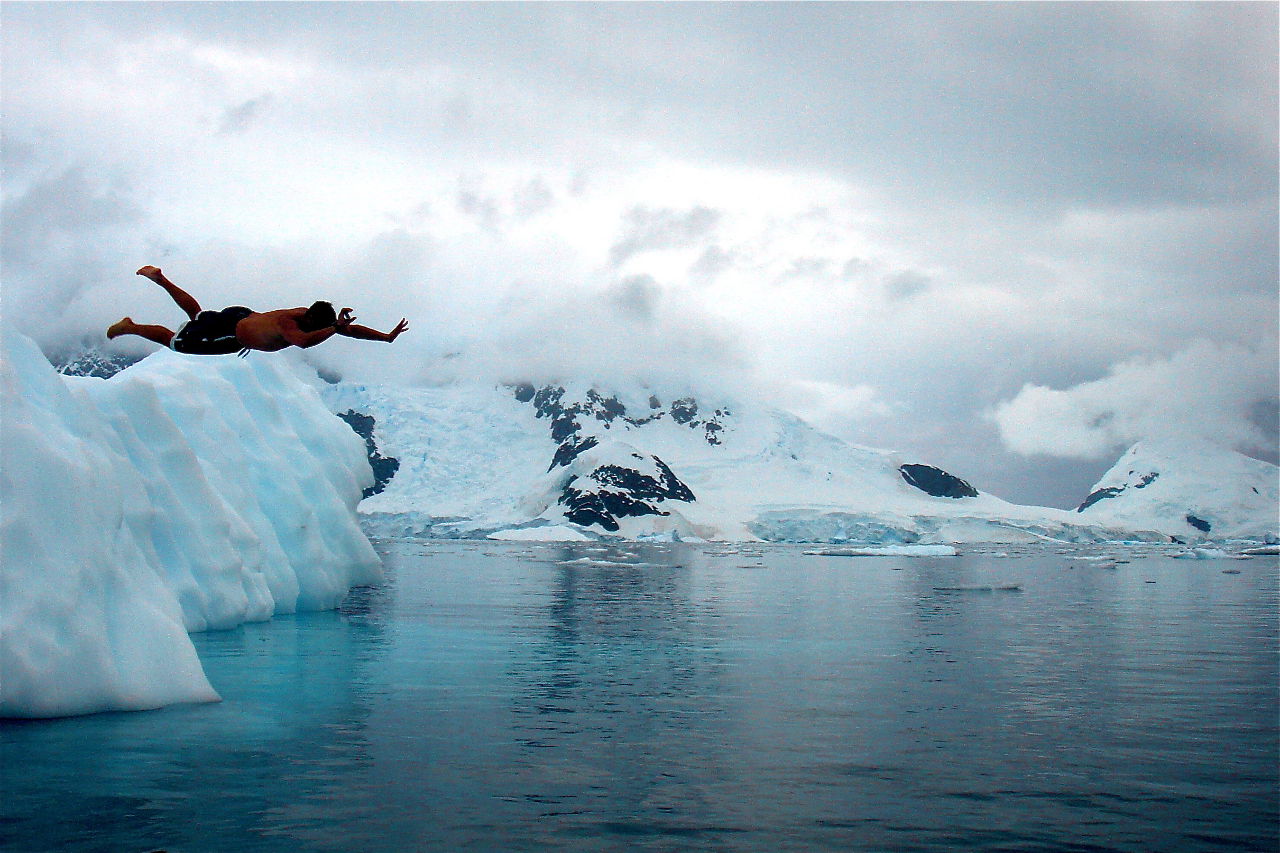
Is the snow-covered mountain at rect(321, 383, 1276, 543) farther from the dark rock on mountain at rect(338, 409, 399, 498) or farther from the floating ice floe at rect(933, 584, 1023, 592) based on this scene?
the floating ice floe at rect(933, 584, 1023, 592)

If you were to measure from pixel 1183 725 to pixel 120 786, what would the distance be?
13.6 metres

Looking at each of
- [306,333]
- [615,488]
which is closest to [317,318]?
[306,333]

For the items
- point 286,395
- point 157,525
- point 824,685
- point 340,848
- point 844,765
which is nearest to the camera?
point 340,848

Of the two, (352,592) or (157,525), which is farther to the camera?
(352,592)

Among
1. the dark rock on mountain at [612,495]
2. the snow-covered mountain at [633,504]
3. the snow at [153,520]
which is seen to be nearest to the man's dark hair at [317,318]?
the snow at [153,520]

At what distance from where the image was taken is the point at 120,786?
11.7 metres

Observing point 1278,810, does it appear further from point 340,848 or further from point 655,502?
point 655,502

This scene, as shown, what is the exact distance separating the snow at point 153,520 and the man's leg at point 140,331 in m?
6.40

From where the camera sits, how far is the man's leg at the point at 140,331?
8859 millimetres

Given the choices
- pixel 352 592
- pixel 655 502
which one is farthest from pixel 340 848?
pixel 655 502

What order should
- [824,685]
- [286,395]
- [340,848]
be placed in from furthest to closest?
[286,395], [824,685], [340,848]

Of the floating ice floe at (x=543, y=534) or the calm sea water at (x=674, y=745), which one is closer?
the calm sea water at (x=674, y=745)

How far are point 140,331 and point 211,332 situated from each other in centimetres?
111

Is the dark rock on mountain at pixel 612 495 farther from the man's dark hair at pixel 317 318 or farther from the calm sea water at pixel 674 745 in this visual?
the man's dark hair at pixel 317 318
